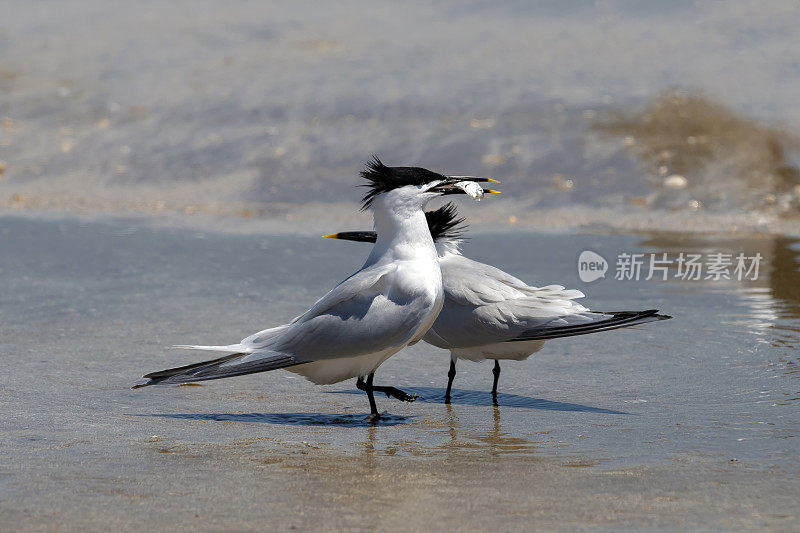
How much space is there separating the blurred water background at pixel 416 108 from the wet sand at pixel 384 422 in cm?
259

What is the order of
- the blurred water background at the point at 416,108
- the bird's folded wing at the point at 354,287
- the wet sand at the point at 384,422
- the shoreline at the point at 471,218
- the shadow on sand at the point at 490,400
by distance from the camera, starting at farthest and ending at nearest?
the blurred water background at the point at 416,108
the shoreline at the point at 471,218
the shadow on sand at the point at 490,400
the bird's folded wing at the point at 354,287
the wet sand at the point at 384,422

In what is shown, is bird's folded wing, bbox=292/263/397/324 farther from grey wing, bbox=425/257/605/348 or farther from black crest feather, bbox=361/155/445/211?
grey wing, bbox=425/257/605/348

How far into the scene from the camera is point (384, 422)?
4016 millimetres

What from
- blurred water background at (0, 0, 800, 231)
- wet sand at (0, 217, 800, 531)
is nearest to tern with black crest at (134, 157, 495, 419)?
wet sand at (0, 217, 800, 531)

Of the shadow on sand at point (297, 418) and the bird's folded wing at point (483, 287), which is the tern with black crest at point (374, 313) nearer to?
the shadow on sand at point (297, 418)

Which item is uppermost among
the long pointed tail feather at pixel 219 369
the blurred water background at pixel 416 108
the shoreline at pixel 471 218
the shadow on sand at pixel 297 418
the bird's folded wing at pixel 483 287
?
the blurred water background at pixel 416 108

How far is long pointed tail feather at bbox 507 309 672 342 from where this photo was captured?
4.12 meters

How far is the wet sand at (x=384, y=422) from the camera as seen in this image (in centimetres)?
287

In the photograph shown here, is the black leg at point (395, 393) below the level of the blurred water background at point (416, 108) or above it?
below

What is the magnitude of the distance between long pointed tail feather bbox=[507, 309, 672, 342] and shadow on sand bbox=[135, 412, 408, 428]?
65 centimetres

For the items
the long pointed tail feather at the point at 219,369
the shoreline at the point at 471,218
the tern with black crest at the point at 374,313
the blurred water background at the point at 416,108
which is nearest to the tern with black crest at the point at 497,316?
the tern with black crest at the point at 374,313

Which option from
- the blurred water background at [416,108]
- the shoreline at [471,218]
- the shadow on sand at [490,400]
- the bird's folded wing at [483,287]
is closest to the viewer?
the shadow on sand at [490,400]

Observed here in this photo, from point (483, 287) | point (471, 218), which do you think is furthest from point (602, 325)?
point (471, 218)

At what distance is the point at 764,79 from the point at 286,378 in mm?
8155
